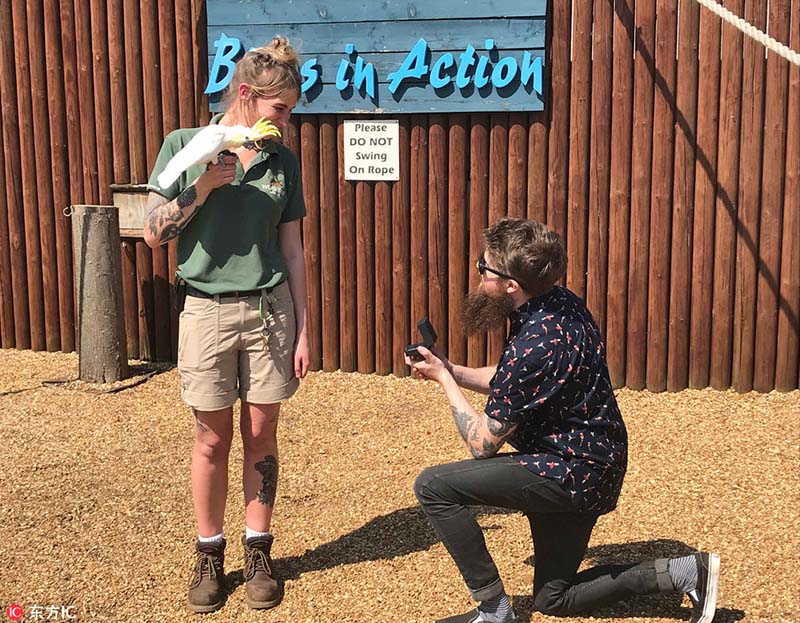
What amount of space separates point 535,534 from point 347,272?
341 centimetres

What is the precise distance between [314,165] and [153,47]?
1407 mm

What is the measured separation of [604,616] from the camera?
317 cm

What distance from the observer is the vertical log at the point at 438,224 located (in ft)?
19.7

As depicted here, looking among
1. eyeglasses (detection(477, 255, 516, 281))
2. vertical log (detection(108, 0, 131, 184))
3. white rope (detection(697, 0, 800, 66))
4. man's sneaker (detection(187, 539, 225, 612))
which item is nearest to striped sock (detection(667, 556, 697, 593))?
eyeglasses (detection(477, 255, 516, 281))

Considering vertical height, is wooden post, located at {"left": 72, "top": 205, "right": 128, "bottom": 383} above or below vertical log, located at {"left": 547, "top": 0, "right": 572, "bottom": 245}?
below

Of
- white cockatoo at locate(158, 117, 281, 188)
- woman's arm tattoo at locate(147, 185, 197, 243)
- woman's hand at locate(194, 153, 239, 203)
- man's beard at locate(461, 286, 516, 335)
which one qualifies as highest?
white cockatoo at locate(158, 117, 281, 188)

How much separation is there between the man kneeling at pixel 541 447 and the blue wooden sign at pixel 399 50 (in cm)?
297

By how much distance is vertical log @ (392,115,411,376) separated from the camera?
19.9 feet

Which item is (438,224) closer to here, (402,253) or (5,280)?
(402,253)

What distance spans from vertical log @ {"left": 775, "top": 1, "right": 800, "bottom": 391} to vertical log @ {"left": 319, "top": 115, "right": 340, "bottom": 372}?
2843mm

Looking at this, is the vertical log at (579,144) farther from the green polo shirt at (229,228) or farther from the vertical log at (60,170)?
the vertical log at (60,170)

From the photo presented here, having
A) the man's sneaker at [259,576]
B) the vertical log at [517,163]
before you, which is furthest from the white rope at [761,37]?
the man's sneaker at [259,576]

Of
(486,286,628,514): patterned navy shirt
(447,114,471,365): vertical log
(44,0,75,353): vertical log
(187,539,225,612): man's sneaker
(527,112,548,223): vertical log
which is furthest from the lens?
(44,0,75,353): vertical log

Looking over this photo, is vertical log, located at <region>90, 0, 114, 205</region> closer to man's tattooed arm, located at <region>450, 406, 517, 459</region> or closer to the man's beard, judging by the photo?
the man's beard
